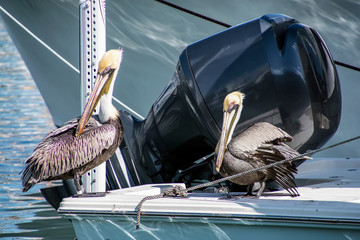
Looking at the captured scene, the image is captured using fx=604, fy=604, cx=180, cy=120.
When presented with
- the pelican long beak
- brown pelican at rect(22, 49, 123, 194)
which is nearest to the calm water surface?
brown pelican at rect(22, 49, 123, 194)

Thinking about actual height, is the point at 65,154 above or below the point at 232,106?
below

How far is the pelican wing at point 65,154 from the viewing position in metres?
2.94

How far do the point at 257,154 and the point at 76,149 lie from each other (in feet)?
2.88

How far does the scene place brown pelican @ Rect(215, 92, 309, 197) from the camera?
9.12 ft

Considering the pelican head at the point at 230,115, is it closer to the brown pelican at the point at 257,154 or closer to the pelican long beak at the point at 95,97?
the brown pelican at the point at 257,154

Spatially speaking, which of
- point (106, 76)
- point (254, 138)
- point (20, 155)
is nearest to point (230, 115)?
point (254, 138)

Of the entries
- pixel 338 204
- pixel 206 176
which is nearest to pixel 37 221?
pixel 206 176

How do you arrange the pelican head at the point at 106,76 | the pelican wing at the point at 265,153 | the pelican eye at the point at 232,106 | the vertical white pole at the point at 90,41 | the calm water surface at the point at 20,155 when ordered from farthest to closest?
the calm water surface at the point at 20,155 → the vertical white pole at the point at 90,41 → the pelican head at the point at 106,76 → the pelican eye at the point at 232,106 → the pelican wing at the point at 265,153

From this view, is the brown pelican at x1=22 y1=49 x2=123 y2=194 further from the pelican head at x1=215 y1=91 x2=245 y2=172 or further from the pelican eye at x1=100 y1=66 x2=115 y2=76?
the pelican head at x1=215 y1=91 x2=245 y2=172

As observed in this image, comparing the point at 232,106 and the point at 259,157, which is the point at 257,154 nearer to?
the point at 259,157

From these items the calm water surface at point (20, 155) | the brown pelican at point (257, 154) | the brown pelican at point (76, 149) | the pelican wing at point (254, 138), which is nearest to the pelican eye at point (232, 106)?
the brown pelican at point (257, 154)

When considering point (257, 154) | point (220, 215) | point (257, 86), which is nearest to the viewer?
point (220, 215)

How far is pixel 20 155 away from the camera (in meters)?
8.02

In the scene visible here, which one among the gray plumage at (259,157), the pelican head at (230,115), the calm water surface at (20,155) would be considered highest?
the pelican head at (230,115)
